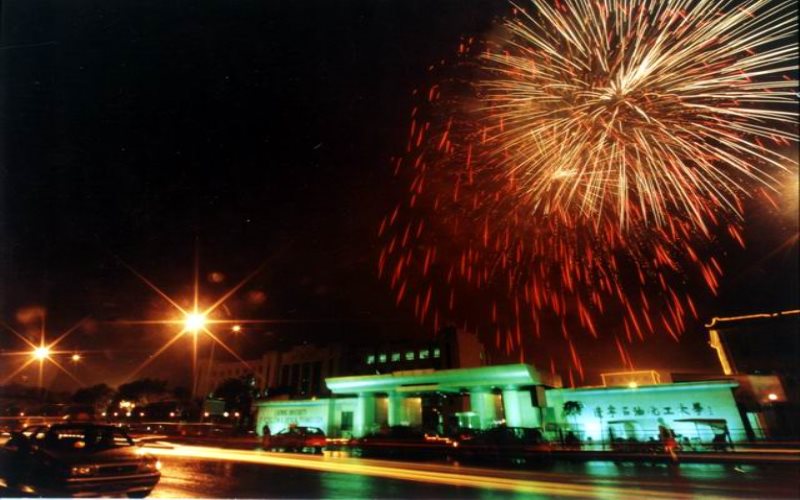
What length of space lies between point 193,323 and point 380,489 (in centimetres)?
1267

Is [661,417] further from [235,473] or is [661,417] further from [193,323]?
[193,323]

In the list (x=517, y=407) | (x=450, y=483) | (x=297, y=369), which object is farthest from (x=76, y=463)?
(x=297, y=369)

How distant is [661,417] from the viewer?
22.7 meters

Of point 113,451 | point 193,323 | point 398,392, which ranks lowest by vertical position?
point 113,451

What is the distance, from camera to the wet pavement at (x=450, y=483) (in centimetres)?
731

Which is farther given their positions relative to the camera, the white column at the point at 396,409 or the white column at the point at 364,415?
the white column at the point at 364,415

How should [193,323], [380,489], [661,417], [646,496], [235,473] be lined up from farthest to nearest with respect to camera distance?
[661,417] < [193,323] < [235,473] < [380,489] < [646,496]

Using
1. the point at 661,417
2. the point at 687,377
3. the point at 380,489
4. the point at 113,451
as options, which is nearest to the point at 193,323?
the point at 113,451

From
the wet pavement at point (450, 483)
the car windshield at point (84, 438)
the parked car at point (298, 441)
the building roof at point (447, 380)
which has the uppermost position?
the building roof at point (447, 380)

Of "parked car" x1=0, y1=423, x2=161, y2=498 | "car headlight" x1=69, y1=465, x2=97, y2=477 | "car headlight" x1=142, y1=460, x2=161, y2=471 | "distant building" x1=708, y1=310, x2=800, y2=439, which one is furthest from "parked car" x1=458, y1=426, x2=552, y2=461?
"car headlight" x1=69, y1=465, x2=97, y2=477

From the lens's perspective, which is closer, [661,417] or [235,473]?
[235,473]

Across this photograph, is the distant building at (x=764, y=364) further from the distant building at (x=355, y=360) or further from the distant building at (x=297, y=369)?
the distant building at (x=297, y=369)

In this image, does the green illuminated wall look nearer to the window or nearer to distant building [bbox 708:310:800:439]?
distant building [bbox 708:310:800:439]

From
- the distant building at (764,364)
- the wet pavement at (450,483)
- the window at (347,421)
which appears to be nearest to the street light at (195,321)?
the wet pavement at (450,483)
